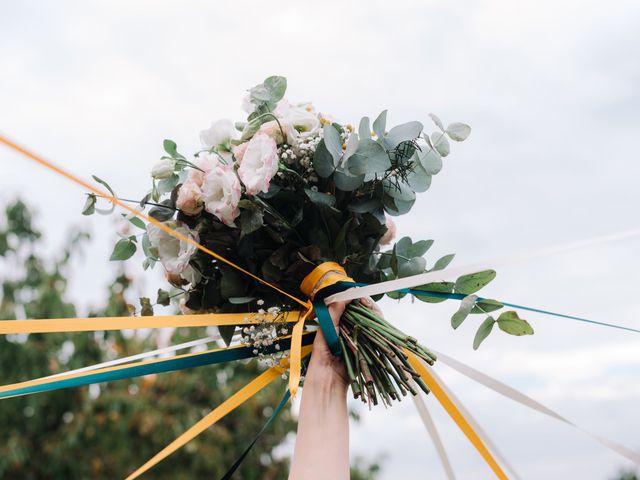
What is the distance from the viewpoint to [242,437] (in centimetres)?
929

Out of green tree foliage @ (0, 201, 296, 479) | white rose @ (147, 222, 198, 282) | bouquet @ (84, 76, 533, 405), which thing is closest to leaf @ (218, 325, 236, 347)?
bouquet @ (84, 76, 533, 405)

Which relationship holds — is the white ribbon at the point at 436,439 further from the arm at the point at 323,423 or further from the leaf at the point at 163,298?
the leaf at the point at 163,298

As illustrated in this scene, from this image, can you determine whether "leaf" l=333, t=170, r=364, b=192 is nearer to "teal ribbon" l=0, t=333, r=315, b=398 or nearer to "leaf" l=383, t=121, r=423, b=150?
"leaf" l=383, t=121, r=423, b=150

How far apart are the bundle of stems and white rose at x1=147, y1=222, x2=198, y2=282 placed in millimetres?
500

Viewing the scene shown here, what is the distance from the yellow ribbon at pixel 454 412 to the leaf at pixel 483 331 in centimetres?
18

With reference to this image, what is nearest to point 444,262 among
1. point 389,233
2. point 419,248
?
point 419,248

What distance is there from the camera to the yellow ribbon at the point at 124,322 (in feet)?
6.43

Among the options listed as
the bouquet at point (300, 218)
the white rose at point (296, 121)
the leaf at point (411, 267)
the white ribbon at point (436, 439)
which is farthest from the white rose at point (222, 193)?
the white ribbon at point (436, 439)

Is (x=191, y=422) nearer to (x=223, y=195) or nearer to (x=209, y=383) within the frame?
(x=209, y=383)

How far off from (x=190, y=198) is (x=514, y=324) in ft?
3.46

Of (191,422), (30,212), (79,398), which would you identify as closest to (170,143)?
(191,422)

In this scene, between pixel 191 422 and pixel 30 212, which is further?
pixel 30 212

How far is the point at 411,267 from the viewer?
92.6 inches

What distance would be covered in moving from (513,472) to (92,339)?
787 centimetres
